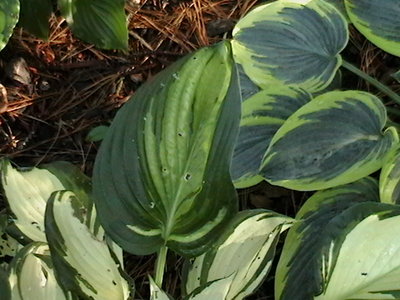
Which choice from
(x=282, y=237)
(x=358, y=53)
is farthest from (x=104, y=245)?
(x=358, y=53)

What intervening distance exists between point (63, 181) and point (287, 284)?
34 cm

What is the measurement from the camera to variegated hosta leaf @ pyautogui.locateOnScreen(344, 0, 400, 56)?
1.06 meters

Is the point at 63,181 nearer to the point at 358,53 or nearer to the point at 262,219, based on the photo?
the point at 262,219

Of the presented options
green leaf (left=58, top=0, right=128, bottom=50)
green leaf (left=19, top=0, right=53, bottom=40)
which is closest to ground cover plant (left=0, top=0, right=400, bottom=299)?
green leaf (left=58, top=0, right=128, bottom=50)

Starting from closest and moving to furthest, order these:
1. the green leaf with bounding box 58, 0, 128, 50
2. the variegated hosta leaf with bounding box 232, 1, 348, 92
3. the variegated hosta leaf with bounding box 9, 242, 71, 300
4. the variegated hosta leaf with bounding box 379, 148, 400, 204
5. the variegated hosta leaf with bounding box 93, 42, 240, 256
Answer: the variegated hosta leaf with bounding box 93, 42, 240, 256 < the variegated hosta leaf with bounding box 9, 242, 71, 300 < the variegated hosta leaf with bounding box 379, 148, 400, 204 < the variegated hosta leaf with bounding box 232, 1, 348, 92 < the green leaf with bounding box 58, 0, 128, 50

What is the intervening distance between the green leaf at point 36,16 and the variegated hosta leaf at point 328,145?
0.52 metres

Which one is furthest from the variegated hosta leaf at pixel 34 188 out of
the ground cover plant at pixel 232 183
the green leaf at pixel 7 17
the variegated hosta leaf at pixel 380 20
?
the variegated hosta leaf at pixel 380 20

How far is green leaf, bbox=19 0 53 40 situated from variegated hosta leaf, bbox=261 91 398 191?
0.52m

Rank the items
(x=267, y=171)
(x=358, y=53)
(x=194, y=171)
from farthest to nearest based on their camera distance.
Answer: (x=358, y=53) < (x=267, y=171) < (x=194, y=171)

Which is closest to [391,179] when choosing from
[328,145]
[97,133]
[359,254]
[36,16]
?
[328,145]

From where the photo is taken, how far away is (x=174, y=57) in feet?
4.47

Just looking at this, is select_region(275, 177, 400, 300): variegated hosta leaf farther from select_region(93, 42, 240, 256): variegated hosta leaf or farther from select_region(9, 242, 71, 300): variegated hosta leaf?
select_region(9, 242, 71, 300): variegated hosta leaf

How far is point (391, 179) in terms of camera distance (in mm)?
983

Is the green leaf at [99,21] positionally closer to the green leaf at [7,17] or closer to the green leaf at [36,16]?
the green leaf at [36,16]
